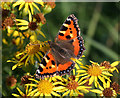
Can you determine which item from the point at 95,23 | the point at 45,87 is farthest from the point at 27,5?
the point at 95,23

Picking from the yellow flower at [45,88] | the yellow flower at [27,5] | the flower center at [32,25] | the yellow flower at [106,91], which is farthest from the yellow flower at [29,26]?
the yellow flower at [106,91]

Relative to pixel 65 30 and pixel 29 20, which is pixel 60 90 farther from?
pixel 29 20

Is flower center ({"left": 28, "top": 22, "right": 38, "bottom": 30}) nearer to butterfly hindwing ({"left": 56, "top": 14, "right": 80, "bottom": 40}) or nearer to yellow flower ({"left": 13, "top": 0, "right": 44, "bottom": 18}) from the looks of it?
yellow flower ({"left": 13, "top": 0, "right": 44, "bottom": 18})

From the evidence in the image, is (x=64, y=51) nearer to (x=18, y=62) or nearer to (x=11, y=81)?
(x=18, y=62)

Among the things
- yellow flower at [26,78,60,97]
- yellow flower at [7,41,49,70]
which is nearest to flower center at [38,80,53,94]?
yellow flower at [26,78,60,97]

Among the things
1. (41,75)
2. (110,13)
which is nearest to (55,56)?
(41,75)

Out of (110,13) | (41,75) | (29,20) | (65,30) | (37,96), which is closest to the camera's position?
(41,75)

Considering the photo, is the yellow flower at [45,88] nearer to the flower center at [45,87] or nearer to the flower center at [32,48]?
the flower center at [45,87]
